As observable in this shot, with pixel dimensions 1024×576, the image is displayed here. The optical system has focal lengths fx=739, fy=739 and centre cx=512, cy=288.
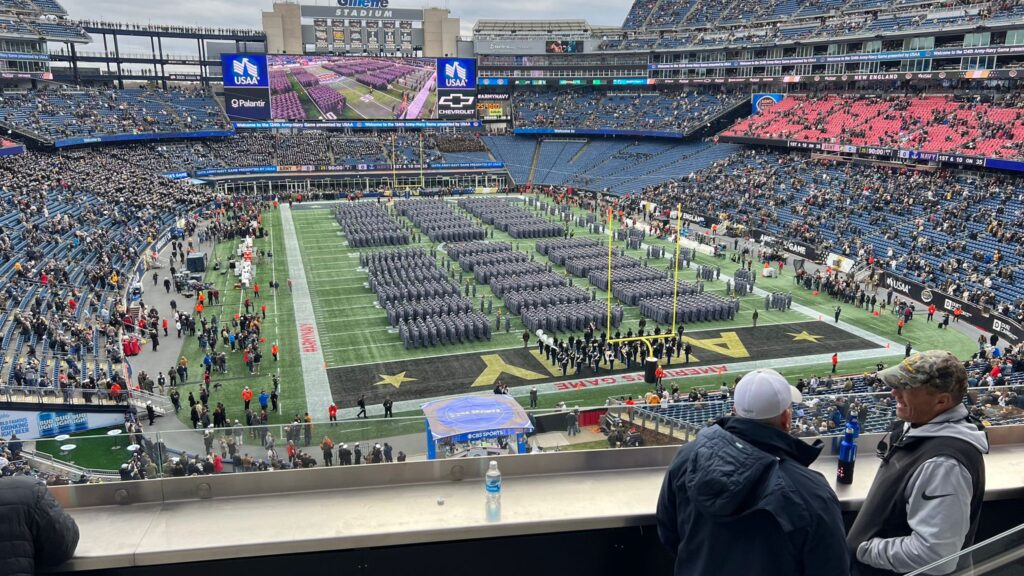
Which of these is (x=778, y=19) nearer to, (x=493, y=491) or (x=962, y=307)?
(x=962, y=307)

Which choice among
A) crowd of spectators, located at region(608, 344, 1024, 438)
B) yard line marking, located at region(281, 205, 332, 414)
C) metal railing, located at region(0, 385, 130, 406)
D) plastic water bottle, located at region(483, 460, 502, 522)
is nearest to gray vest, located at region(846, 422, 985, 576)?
crowd of spectators, located at region(608, 344, 1024, 438)

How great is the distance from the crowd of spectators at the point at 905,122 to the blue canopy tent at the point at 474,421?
4029cm

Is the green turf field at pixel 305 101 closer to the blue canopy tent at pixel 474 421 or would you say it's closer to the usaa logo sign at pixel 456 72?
the usaa logo sign at pixel 456 72

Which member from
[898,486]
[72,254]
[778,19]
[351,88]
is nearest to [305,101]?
[351,88]

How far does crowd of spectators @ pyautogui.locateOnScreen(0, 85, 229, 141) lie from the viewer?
54188 mm

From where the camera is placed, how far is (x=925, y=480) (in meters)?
3.42

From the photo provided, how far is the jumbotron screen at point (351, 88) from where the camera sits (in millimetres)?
72125

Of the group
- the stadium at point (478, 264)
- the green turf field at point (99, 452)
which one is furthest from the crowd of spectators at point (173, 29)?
the green turf field at point (99, 452)

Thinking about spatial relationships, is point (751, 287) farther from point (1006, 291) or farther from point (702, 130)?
point (702, 130)

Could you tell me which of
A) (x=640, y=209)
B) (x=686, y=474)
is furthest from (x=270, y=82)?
(x=686, y=474)

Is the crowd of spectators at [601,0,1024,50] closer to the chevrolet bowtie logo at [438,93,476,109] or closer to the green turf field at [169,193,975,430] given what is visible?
the chevrolet bowtie logo at [438,93,476,109]

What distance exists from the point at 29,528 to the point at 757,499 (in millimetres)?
3581

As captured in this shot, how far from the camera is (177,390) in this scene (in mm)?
21922

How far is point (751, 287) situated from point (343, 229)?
25254mm
